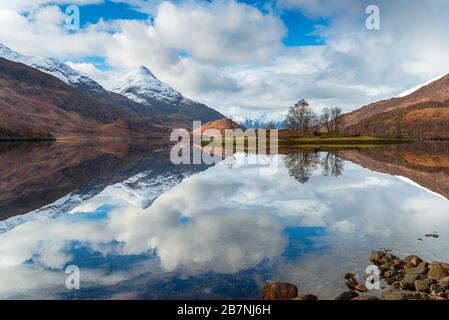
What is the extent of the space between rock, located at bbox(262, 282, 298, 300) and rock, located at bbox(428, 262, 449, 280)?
21.1ft

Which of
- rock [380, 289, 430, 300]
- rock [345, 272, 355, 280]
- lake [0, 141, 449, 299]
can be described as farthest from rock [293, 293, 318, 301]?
rock [345, 272, 355, 280]

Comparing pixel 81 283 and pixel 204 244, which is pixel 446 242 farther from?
pixel 81 283

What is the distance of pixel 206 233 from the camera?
86.4ft

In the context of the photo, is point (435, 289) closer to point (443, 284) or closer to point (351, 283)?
point (443, 284)

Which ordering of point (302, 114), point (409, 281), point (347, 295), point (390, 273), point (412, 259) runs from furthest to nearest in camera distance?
point (302, 114), point (412, 259), point (390, 273), point (409, 281), point (347, 295)

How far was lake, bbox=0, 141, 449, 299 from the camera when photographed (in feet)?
59.7

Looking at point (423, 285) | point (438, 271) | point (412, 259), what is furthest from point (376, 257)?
point (423, 285)

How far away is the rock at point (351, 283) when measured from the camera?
671 inches

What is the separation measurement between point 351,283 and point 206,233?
36.7 feet

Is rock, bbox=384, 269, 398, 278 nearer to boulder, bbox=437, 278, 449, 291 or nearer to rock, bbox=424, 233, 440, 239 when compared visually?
boulder, bbox=437, 278, 449, 291

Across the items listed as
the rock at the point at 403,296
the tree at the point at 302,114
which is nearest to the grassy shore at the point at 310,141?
the tree at the point at 302,114

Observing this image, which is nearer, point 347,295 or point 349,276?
point 347,295

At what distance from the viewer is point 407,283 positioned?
1717 centimetres
